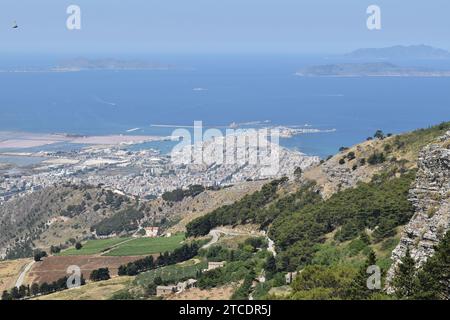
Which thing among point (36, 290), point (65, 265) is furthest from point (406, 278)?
point (65, 265)

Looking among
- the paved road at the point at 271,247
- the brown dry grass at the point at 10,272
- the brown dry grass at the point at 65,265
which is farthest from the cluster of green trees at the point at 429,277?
the brown dry grass at the point at 10,272

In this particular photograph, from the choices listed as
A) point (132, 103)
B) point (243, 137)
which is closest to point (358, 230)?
point (243, 137)

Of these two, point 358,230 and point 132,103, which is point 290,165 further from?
point 132,103

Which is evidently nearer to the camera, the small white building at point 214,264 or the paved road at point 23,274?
the small white building at point 214,264

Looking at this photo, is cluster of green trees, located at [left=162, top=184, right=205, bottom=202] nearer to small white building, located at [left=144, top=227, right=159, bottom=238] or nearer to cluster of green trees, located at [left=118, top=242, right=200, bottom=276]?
small white building, located at [left=144, top=227, right=159, bottom=238]

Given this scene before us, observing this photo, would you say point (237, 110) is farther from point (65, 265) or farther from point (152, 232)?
point (65, 265)

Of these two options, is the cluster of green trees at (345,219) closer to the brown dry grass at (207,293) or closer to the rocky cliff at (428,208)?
the brown dry grass at (207,293)
